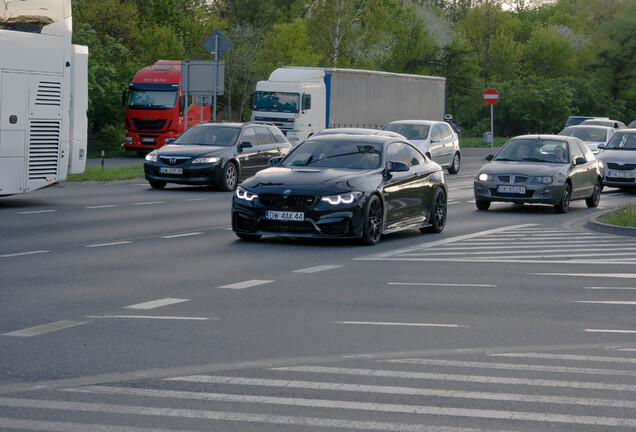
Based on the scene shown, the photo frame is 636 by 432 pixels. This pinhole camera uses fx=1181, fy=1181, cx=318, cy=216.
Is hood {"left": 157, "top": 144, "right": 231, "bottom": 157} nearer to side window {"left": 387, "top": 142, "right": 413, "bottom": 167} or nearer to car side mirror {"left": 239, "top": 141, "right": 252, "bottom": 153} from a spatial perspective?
car side mirror {"left": 239, "top": 141, "right": 252, "bottom": 153}

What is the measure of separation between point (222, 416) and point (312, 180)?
Result: 9.71m

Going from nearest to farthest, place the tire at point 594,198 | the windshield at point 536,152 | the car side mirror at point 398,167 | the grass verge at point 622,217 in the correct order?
the car side mirror at point 398,167, the grass verge at point 622,217, the windshield at point 536,152, the tire at point 594,198

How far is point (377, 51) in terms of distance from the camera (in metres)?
87.0

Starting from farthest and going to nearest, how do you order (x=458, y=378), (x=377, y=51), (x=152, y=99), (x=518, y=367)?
(x=377, y=51)
(x=152, y=99)
(x=518, y=367)
(x=458, y=378)

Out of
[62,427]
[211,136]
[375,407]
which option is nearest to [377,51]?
[211,136]

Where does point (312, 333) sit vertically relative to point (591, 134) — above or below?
below

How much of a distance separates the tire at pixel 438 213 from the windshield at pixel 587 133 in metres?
20.6

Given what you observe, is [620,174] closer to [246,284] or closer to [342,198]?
[342,198]

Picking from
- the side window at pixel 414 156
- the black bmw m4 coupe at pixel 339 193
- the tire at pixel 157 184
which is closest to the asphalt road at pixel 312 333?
the black bmw m4 coupe at pixel 339 193

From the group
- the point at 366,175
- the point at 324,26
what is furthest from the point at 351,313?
the point at 324,26

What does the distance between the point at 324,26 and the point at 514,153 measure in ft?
190

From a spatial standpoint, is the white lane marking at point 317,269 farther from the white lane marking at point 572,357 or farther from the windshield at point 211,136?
the windshield at point 211,136

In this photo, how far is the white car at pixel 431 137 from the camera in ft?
118

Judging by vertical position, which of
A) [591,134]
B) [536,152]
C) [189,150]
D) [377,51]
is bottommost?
[189,150]
